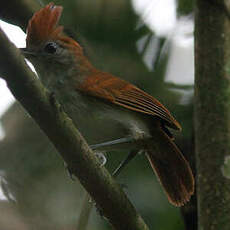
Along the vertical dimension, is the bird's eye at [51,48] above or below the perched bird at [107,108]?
above

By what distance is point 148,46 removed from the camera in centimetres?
432

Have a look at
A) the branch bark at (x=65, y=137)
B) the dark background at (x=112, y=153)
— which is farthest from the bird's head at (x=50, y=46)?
the branch bark at (x=65, y=137)

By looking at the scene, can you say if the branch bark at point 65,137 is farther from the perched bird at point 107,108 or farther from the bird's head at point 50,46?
the bird's head at point 50,46

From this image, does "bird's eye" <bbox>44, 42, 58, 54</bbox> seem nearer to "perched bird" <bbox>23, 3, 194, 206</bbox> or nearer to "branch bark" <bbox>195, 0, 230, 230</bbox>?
"perched bird" <bbox>23, 3, 194, 206</bbox>

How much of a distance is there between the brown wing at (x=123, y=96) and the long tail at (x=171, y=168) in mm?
181

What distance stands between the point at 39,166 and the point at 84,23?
1.17 m

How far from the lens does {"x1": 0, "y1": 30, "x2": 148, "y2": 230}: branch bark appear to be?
2059 mm

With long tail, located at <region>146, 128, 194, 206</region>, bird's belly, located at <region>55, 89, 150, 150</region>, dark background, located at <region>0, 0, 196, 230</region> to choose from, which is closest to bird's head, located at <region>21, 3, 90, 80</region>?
dark background, located at <region>0, 0, 196, 230</region>

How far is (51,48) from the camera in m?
3.81

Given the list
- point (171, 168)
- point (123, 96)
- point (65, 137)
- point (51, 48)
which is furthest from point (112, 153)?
point (65, 137)

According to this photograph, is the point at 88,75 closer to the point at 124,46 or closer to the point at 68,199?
the point at 124,46

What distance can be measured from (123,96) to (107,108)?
148 millimetres

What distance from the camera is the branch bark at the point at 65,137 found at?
6.75 feet

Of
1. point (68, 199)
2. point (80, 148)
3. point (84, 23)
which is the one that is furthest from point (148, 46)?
point (80, 148)
